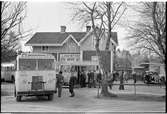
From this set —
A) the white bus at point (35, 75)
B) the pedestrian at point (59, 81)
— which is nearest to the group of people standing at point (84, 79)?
the pedestrian at point (59, 81)

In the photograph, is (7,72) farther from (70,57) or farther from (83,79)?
(83,79)

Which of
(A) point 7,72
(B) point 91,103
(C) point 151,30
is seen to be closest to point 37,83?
(A) point 7,72

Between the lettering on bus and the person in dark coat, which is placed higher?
the lettering on bus

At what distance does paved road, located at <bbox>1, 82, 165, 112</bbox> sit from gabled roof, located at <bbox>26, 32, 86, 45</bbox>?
814 mm

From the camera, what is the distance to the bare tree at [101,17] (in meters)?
4.52

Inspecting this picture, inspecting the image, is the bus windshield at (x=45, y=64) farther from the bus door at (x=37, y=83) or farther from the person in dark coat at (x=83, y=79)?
the person in dark coat at (x=83, y=79)

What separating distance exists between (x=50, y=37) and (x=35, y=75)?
1.19 m

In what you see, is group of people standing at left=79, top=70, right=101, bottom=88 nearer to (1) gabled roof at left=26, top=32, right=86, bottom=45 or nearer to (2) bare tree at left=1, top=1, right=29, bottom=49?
(1) gabled roof at left=26, top=32, right=86, bottom=45

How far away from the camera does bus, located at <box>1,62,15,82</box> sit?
3.98 metres

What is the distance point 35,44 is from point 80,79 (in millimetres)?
895

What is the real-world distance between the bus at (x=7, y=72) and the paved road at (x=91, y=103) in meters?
0.16

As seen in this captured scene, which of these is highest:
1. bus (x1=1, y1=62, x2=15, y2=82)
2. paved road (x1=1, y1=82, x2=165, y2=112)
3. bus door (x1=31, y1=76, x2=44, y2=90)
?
bus (x1=1, y1=62, x2=15, y2=82)

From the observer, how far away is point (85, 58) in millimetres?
3980

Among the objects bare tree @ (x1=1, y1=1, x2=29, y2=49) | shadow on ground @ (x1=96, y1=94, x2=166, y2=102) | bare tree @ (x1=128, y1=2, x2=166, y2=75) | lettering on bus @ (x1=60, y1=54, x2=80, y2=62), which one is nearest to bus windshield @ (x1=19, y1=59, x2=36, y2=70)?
bare tree @ (x1=1, y1=1, x2=29, y2=49)
